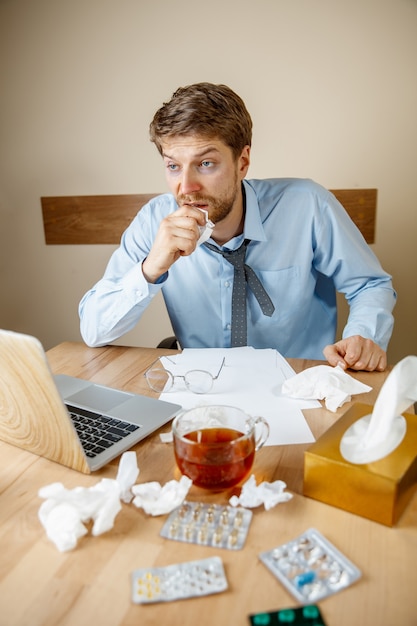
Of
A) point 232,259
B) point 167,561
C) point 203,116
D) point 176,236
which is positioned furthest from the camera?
point 232,259

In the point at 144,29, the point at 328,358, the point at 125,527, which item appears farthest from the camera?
the point at 144,29

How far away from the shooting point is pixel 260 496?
745 millimetres

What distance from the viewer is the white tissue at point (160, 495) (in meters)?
0.73

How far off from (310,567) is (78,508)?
0.33m

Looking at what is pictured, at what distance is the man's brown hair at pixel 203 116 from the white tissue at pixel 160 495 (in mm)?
1093

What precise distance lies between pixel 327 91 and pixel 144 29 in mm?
916

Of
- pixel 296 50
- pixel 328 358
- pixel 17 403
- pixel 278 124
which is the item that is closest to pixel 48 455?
pixel 17 403

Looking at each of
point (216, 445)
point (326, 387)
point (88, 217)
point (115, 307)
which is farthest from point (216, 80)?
point (216, 445)

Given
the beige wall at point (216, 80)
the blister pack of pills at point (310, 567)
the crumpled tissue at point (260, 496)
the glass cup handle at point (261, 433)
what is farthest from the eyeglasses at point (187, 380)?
the beige wall at point (216, 80)

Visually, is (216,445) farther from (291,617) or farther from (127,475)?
(291,617)

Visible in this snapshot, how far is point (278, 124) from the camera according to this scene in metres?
2.34

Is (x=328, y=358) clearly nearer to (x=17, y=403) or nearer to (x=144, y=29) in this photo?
(x=17, y=403)

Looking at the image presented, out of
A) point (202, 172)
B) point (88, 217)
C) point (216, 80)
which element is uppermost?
point (216, 80)

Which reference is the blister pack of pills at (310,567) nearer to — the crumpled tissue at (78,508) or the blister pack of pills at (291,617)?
the blister pack of pills at (291,617)
